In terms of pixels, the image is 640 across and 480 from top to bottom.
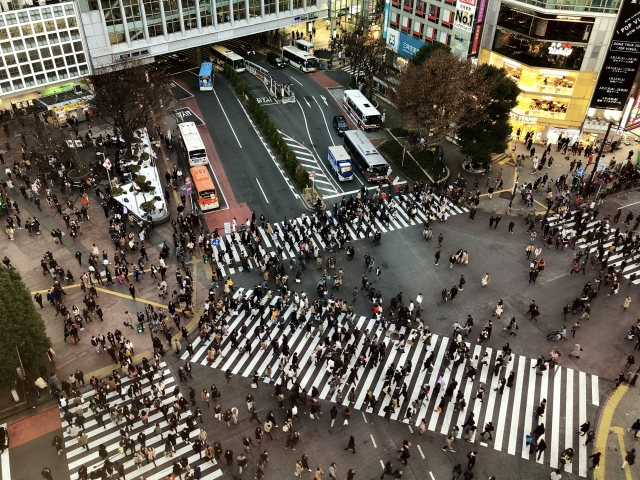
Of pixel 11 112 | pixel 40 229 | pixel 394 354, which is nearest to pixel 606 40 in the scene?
pixel 394 354

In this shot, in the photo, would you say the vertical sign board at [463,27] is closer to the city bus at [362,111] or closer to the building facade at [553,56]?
the building facade at [553,56]

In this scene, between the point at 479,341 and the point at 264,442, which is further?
the point at 479,341

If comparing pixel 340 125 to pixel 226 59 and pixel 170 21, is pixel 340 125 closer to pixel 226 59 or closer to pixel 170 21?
pixel 226 59

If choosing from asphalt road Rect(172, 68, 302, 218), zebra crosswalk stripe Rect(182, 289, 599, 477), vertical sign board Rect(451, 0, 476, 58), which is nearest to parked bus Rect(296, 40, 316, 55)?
asphalt road Rect(172, 68, 302, 218)

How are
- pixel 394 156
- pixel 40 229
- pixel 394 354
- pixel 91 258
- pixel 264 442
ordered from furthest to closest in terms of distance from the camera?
1. pixel 394 156
2. pixel 40 229
3. pixel 91 258
4. pixel 394 354
5. pixel 264 442

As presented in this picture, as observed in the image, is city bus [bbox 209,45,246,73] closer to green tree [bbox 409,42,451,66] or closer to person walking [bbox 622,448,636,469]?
green tree [bbox 409,42,451,66]

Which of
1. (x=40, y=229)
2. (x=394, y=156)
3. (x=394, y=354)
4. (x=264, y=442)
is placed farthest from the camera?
(x=394, y=156)

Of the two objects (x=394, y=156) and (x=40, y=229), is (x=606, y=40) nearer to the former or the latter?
(x=394, y=156)

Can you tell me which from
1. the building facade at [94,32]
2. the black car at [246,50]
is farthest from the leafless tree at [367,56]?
the black car at [246,50]
